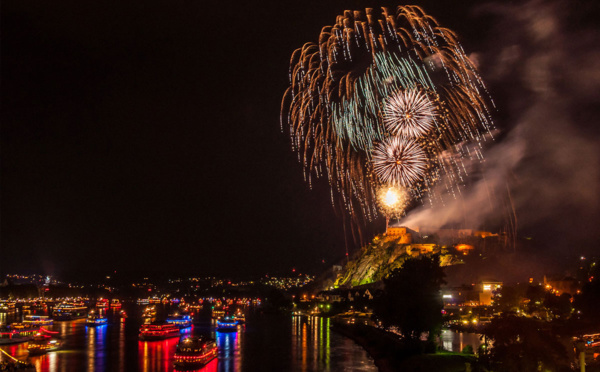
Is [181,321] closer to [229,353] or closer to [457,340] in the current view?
[229,353]

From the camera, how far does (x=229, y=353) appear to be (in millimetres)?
44594

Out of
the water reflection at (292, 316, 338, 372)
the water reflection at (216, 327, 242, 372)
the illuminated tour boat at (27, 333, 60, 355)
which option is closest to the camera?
the water reflection at (216, 327, 242, 372)

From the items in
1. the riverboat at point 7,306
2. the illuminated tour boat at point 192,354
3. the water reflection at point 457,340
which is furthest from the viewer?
the riverboat at point 7,306

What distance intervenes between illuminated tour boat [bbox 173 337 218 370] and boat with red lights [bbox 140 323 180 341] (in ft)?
57.1

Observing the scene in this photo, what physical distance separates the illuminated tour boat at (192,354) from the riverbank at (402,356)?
11244 mm

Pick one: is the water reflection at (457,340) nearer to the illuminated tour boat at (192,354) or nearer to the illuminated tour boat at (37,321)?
the illuminated tour boat at (192,354)

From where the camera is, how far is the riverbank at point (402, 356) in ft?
91.5

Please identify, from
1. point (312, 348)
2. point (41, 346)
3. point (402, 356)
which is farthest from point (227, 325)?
point (402, 356)

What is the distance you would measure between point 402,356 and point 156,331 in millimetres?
28996

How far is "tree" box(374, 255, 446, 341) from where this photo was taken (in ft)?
112

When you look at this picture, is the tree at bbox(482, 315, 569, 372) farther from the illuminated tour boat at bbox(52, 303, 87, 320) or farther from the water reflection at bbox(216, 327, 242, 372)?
the illuminated tour boat at bbox(52, 303, 87, 320)

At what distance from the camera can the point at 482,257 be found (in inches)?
3784

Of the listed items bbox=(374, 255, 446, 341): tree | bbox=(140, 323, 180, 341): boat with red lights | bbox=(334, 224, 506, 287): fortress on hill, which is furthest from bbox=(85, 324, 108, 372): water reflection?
bbox=(334, 224, 506, 287): fortress on hill

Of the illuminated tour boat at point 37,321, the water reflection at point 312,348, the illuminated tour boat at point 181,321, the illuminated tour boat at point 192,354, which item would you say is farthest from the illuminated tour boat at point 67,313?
the illuminated tour boat at point 192,354
